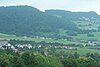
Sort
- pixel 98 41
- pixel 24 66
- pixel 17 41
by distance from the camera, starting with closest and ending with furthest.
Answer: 1. pixel 24 66
2. pixel 17 41
3. pixel 98 41

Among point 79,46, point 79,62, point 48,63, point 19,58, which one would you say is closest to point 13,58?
point 19,58

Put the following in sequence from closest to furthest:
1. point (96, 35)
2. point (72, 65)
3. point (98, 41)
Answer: point (72, 65), point (98, 41), point (96, 35)

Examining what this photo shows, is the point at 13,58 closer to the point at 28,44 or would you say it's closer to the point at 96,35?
the point at 28,44

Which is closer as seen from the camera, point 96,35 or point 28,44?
point 28,44

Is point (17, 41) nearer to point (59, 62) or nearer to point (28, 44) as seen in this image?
point (28, 44)

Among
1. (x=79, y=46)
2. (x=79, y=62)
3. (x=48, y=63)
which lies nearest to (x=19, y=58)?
(x=48, y=63)

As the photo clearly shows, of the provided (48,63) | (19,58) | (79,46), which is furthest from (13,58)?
(79,46)

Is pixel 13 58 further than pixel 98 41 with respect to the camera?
No

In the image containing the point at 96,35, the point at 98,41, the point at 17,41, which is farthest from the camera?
the point at 96,35

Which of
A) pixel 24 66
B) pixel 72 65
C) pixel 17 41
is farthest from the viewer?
pixel 17 41
